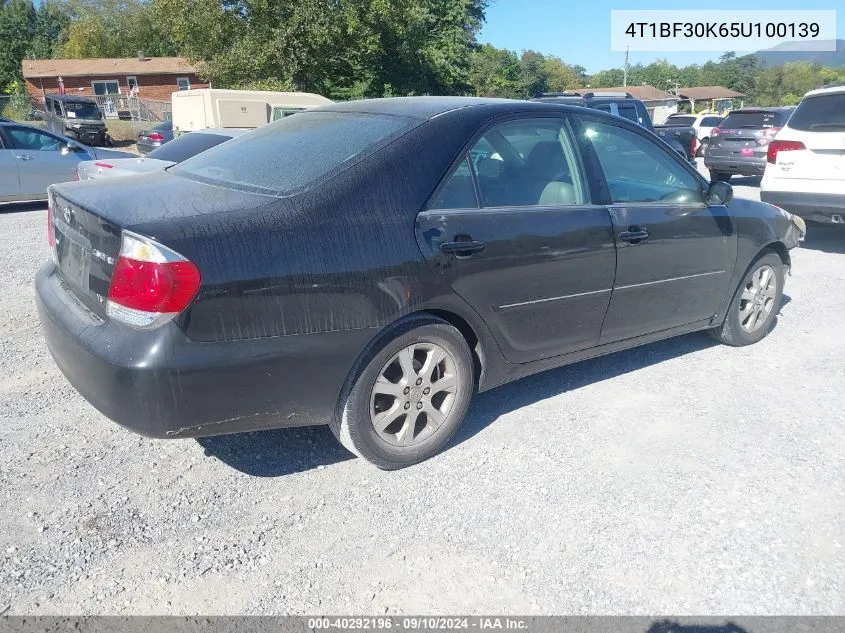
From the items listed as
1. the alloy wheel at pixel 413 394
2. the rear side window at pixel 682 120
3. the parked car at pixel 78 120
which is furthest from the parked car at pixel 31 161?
the rear side window at pixel 682 120

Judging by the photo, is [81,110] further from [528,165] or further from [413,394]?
[413,394]

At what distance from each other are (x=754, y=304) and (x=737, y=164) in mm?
11442

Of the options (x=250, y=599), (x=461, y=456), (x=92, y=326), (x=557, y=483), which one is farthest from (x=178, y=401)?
(x=557, y=483)

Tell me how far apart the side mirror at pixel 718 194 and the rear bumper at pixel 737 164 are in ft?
37.6

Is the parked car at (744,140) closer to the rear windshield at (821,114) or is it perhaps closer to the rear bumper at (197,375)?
the rear windshield at (821,114)

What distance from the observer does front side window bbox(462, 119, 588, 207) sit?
3668 mm

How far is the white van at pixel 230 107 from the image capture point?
16672 millimetres

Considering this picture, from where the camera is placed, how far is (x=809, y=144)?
27.2ft

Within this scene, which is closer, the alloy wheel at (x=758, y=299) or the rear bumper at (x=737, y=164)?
the alloy wheel at (x=758, y=299)

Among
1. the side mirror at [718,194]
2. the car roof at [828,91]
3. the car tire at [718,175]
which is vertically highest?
the car roof at [828,91]

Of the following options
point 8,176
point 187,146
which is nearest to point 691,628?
point 187,146

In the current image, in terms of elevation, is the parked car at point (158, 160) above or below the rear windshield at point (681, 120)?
below

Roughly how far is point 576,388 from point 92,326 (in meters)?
2.79

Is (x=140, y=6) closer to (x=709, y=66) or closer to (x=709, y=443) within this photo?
(x=709, y=443)
